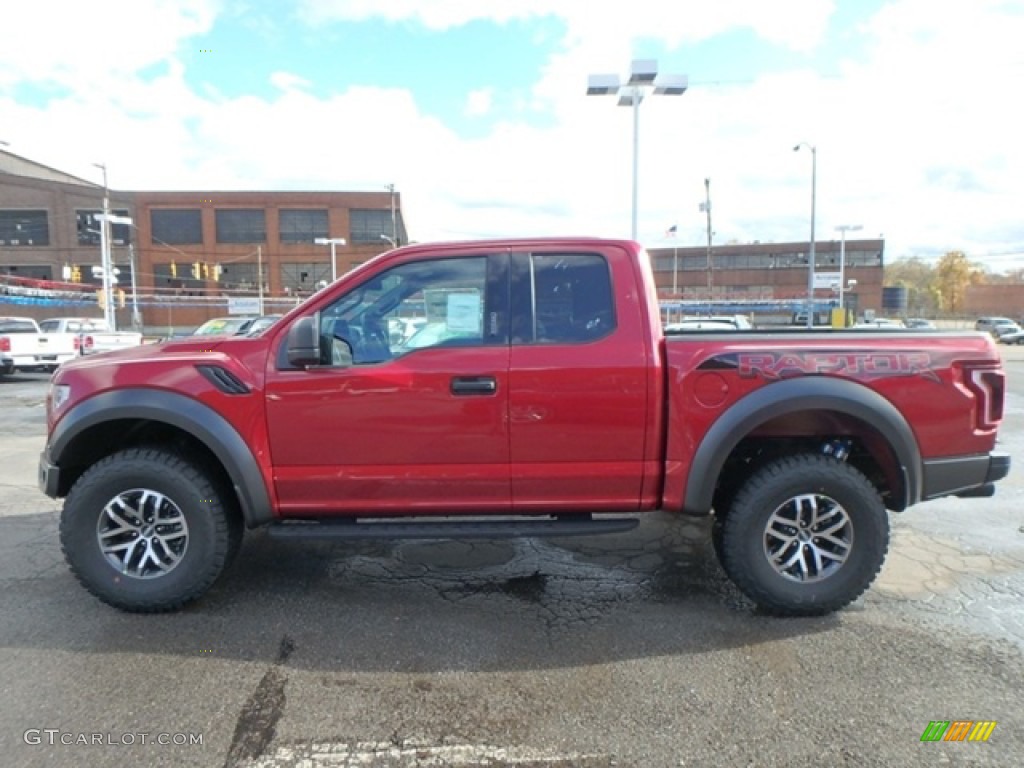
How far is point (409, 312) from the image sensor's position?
3.53 metres

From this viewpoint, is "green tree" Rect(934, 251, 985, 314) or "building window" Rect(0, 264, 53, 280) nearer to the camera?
"building window" Rect(0, 264, 53, 280)

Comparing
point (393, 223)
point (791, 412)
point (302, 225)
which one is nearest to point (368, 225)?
point (393, 223)

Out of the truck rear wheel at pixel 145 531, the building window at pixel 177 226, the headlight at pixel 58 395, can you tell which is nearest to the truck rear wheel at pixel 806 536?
the truck rear wheel at pixel 145 531

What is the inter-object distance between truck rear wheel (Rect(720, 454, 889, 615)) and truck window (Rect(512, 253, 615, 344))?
1.28 meters

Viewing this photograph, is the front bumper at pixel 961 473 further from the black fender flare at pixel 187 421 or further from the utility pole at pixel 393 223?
the utility pole at pixel 393 223

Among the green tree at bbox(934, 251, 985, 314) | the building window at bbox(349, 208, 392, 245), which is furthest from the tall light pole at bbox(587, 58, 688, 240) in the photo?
the green tree at bbox(934, 251, 985, 314)

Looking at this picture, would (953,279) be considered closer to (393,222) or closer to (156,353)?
(393,222)

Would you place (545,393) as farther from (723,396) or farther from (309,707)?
(309,707)

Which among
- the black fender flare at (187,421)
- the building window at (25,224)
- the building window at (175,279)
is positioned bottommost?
the black fender flare at (187,421)

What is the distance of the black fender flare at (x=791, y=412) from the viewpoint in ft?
10.8

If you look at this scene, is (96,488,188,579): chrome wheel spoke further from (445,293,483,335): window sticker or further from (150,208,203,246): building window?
(150,208,203,246): building window

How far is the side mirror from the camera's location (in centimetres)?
329

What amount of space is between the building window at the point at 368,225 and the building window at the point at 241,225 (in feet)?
28.5

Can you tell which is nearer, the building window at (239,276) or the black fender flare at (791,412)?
the black fender flare at (791,412)
